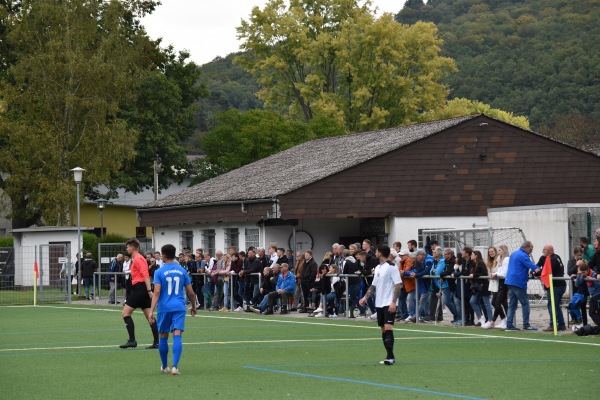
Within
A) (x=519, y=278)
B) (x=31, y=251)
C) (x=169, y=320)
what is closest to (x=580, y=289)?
(x=519, y=278)

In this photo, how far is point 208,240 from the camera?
153 feet

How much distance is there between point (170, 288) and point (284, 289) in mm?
16679

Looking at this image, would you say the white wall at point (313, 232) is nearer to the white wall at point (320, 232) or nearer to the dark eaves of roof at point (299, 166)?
the white wall at point (320, 232)

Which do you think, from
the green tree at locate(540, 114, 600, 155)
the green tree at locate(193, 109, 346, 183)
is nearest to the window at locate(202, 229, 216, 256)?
the green tree at locate(193, 109, 346, 183)

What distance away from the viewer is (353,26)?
Answer: 7362 centimetres

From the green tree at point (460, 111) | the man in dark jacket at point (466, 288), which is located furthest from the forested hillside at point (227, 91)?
the man in dark jacket at point (466, 288)

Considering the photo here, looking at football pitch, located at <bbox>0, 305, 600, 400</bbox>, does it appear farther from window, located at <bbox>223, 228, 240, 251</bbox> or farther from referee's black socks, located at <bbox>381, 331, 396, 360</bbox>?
window, located at <bbox>223, 228, 240, 251</bbox>

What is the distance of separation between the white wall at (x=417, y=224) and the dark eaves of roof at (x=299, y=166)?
2453mm

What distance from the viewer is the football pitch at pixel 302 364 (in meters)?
14.8

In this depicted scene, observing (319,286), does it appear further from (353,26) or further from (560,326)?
(353,26)

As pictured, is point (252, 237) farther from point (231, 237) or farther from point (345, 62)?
point (345, 62)

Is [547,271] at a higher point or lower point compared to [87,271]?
lower

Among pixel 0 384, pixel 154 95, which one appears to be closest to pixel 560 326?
pixel 0 384

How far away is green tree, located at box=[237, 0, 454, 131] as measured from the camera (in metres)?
72.9
